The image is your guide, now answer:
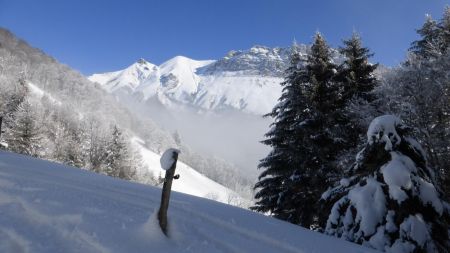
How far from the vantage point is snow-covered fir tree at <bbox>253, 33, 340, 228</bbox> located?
1784 cm

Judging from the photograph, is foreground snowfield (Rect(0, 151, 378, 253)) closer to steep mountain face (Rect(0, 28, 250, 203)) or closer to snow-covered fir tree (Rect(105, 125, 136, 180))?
snow-covered fir tree (Rect(105, 125, 136, 180))

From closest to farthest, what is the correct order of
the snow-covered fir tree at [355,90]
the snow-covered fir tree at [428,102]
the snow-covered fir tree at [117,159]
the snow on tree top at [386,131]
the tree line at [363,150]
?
1. the tree line at [363,150]
2. the snow on tree top at [386,131]
3. the snow-covered fir tree at [428,102]
4. the snow-covered fir tree at [355,90]
5. the snow-covered fir tree at [117,159]

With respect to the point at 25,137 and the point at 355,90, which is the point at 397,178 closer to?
the point at 355,90

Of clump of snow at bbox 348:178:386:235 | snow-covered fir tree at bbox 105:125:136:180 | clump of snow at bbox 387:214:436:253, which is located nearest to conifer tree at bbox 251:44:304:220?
clump of snow at bbox 348:178:386:235

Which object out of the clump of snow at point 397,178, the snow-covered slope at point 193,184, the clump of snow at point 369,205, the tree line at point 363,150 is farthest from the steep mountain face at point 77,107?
the clump of snow at point 397,178

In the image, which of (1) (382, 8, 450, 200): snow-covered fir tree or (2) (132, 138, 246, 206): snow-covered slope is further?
A: (2) (132, 138, 246, 206): snow-covered slope

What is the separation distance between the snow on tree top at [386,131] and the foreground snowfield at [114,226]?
Result: 3.22 metres

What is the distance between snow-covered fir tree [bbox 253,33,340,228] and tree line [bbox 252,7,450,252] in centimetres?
5

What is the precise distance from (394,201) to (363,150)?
1.77m

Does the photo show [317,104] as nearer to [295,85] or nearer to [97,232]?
[295,85]

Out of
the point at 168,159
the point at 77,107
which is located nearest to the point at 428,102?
the point at 168,159

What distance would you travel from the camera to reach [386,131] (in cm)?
955

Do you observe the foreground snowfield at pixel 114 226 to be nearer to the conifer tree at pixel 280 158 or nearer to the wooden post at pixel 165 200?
the wooden post at pixel 165 200

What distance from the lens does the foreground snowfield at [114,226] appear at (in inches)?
202
